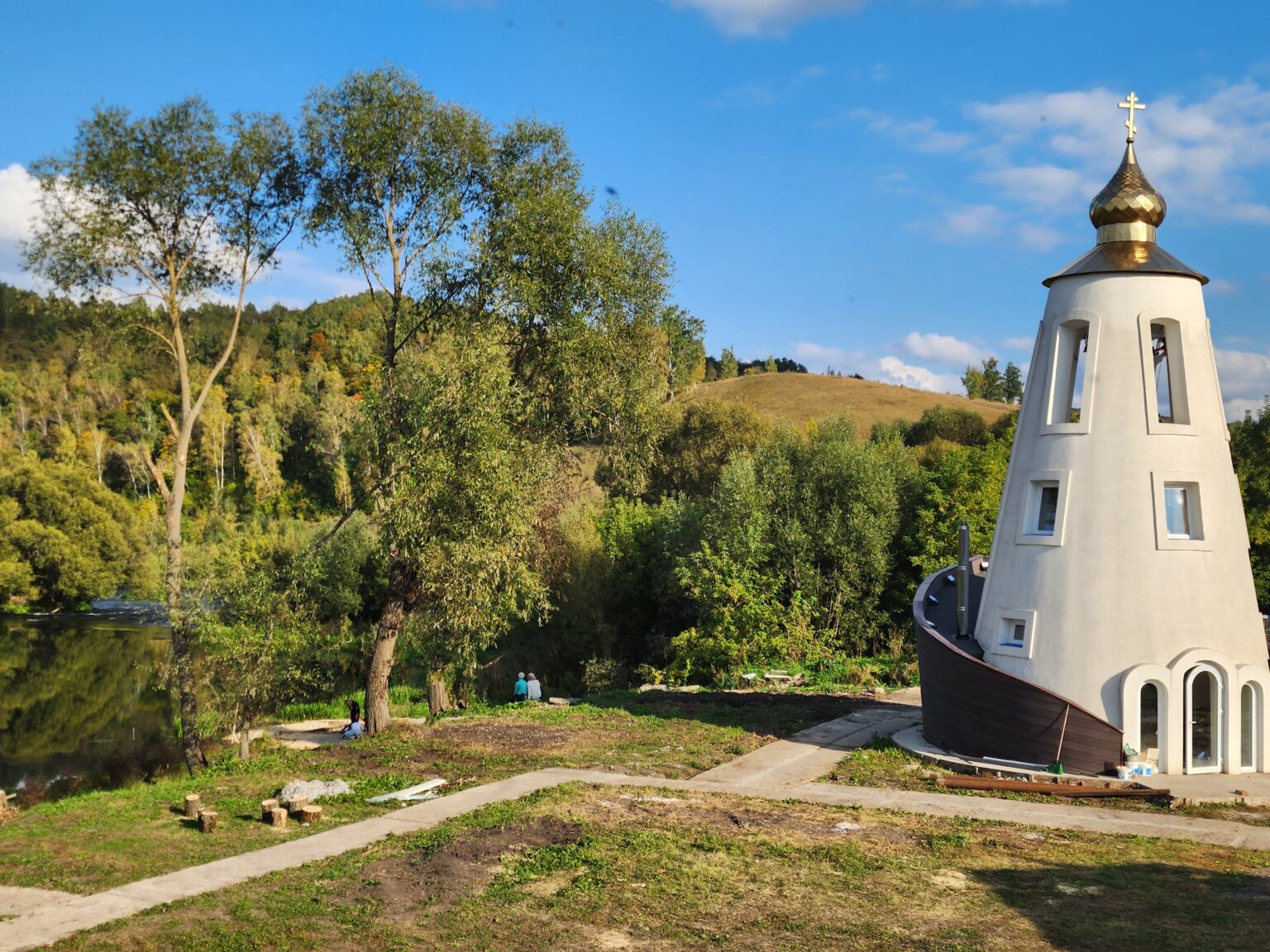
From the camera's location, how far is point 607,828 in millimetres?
13742

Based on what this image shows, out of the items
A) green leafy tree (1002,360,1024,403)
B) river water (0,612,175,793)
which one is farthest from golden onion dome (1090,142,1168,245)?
green leafy tree (1002,360,1024,403)

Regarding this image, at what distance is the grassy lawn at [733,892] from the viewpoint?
9.84 metres

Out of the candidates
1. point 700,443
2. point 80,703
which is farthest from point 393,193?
point 700,443

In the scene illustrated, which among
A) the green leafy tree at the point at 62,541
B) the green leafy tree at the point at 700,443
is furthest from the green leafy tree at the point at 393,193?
the green leafy tree at the point at 62,541

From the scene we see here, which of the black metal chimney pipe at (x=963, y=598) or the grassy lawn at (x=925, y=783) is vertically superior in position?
the black metal chimney pipe at (x=963, y=598)

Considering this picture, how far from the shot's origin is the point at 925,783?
16609 mm

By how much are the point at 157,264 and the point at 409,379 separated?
672cm

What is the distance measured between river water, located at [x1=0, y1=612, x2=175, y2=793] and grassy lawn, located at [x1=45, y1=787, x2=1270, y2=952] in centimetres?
1092

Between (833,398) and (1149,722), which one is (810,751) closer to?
(1149,722)

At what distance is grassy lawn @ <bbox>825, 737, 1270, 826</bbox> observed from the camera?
14.7 metres

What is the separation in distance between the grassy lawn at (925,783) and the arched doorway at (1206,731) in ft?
5.92

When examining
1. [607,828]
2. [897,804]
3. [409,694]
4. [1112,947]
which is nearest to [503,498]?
[607,828]

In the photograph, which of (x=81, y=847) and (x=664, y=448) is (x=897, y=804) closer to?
(x=81, y=847)

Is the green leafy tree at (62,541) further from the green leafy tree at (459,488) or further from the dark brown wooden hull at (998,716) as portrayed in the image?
the dark brown wooden hull at (998,716)
